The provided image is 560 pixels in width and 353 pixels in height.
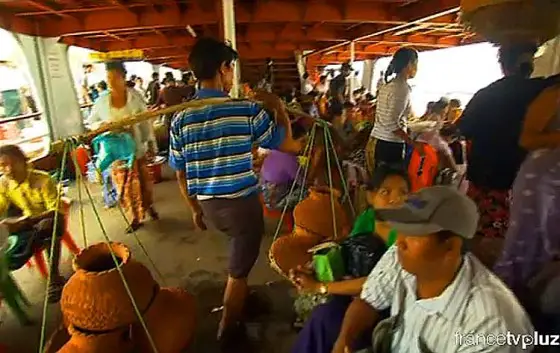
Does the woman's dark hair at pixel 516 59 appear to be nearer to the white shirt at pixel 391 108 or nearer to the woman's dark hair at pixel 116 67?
the white shirt at pixel 391 108

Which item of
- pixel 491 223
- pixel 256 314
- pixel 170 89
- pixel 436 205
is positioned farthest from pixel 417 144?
pixel 170 89

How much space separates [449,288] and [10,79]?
540 centimetres

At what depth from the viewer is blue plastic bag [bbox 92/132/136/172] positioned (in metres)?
3.26

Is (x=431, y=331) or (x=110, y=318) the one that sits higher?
(x=431, y=331)

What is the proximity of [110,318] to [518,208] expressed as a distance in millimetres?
1172

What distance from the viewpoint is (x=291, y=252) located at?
1.62 m

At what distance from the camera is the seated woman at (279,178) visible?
2.82 m

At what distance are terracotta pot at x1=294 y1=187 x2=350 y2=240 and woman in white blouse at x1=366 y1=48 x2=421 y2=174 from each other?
2.46ft

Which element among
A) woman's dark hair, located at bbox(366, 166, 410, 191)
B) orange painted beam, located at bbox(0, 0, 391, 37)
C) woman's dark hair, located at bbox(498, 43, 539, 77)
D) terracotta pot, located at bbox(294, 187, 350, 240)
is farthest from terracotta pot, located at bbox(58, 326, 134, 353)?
orange painted beam, located at bbox(0, 0, 391, 37)

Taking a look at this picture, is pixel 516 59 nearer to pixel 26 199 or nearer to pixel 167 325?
pixel 167 325

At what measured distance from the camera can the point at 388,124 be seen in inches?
104

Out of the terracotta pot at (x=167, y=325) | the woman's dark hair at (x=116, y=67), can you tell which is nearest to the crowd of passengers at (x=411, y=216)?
the terracotta pot at (x=167, y=325)

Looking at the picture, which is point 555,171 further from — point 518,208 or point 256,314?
point 256,314

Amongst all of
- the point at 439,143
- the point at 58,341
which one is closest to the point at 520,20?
the point at 439,143
